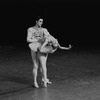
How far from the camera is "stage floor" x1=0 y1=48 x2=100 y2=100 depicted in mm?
7891

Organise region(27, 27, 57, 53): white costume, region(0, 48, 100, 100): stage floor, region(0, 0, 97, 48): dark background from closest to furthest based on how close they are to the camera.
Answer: region(0, 48, 100, 100): stage floor
region(27, 27, 57, 53): white costume
region(0, 0, 97, 48): dark background

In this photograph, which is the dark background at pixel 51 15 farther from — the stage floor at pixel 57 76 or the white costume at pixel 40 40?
the white costume at pixel 40 40

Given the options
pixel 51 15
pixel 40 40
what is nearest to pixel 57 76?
pixel 40 40

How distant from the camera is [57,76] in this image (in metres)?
10.0

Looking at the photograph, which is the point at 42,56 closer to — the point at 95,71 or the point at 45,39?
the point at 45,39

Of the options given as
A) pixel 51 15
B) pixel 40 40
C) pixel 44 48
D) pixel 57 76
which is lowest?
pixel 57 76

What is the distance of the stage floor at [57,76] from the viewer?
25.9ft

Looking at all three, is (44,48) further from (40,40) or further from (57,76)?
(57,76)

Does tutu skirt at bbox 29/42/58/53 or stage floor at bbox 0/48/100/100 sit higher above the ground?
tutu skirt at bbox 29/42/58/53

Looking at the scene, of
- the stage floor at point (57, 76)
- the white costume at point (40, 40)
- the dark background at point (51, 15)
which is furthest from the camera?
the dark background at point (51, 15)

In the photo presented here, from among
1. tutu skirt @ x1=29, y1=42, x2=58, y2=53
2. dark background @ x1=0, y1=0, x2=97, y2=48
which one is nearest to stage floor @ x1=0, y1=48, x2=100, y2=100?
tutu skirt @ x1=29, y1=42, x2=58, y2=53

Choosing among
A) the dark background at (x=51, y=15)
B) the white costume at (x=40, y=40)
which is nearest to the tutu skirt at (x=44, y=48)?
the white costume at (x=40, y=40)

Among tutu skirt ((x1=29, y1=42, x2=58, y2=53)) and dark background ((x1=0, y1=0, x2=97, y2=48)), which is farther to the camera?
dark background ((x1=0, y1=0, x2=97, y2=48))

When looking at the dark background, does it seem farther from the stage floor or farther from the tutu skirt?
the tutu skirt
